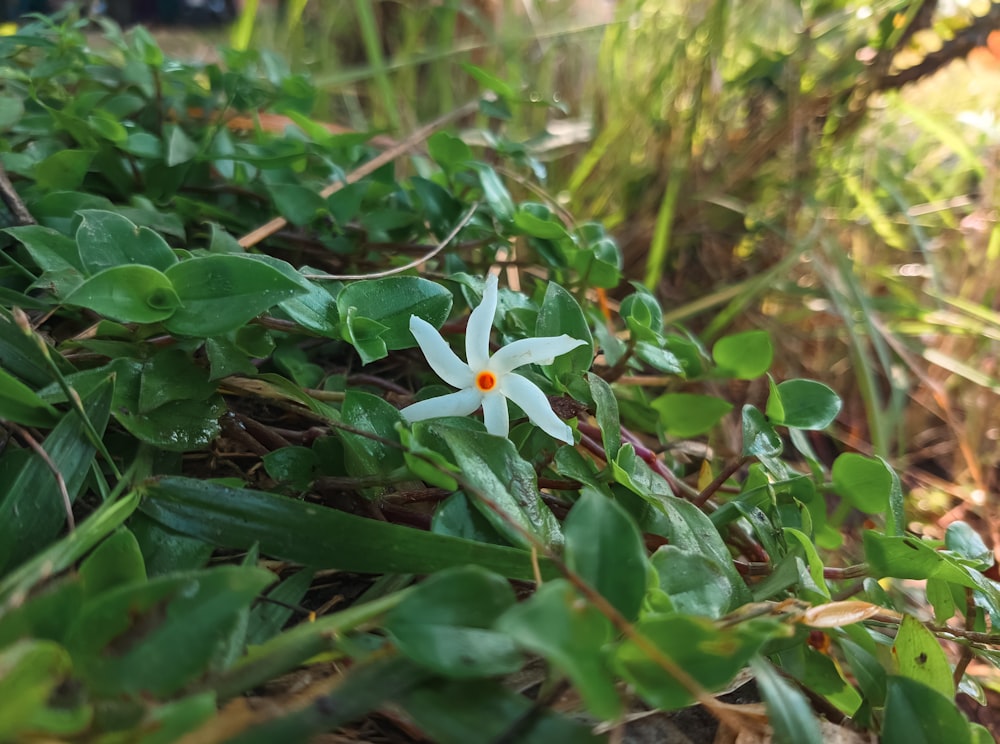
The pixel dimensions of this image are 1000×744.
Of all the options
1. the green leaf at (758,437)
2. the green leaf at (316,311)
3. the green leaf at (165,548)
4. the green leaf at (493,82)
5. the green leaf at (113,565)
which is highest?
the green leaf at (493,82)

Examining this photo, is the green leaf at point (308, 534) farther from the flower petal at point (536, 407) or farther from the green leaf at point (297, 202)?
the green leaf at point (297, 202)

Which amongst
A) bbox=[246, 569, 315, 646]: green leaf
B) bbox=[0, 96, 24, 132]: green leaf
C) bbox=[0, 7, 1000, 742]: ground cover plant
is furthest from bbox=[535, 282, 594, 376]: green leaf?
bbox=[0, 96, 24, 132]: green leaf

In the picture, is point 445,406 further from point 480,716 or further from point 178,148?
point 178,148

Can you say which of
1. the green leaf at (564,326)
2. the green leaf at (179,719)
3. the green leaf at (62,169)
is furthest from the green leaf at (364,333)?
the green leaf at (62,169)

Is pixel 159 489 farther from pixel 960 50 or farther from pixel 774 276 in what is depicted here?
pixel 960 50

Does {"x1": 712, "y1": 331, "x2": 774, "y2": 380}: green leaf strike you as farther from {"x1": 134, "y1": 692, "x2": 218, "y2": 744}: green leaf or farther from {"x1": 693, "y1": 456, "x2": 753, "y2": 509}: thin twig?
{"x1": 134, "y1": 692, "x2": 218, "y2": 744}: green leaf

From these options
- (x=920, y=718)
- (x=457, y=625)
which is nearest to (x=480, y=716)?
(x=457, y=625)

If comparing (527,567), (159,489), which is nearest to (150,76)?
(159,489)
